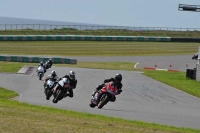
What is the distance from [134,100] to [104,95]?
584 centimetres

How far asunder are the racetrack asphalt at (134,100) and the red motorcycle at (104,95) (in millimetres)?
285

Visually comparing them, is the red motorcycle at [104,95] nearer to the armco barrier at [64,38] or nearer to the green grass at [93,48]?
the green grass at [93,48]

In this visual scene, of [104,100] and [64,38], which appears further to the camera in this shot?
[64,38]

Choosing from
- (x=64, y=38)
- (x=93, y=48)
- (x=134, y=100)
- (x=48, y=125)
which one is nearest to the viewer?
(x=48, y=125)

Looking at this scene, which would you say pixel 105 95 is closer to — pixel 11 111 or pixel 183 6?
pixel 11 111

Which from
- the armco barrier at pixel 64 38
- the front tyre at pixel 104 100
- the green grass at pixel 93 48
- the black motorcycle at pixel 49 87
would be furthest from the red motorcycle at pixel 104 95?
the armco barrier at pixel 64 38

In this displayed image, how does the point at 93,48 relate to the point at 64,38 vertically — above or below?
below

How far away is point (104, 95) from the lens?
2011 cm

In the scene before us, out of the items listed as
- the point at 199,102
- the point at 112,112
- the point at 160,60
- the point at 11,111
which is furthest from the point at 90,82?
the point at 160,60

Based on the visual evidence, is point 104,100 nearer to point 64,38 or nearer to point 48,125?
point 48,125

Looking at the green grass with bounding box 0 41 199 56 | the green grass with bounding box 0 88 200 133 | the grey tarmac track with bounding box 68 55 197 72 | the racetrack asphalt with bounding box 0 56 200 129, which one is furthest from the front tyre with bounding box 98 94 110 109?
the green grass with bounding box 0 41 199 56

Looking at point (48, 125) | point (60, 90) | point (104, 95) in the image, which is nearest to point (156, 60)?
point (60, 90)

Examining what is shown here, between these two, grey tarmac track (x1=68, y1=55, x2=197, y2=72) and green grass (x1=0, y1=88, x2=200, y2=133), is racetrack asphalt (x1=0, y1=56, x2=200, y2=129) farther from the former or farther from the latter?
grey tarmac track (x1=68, y1=55, x2=197, y2=72)

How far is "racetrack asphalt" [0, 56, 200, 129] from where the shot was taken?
771 inches
